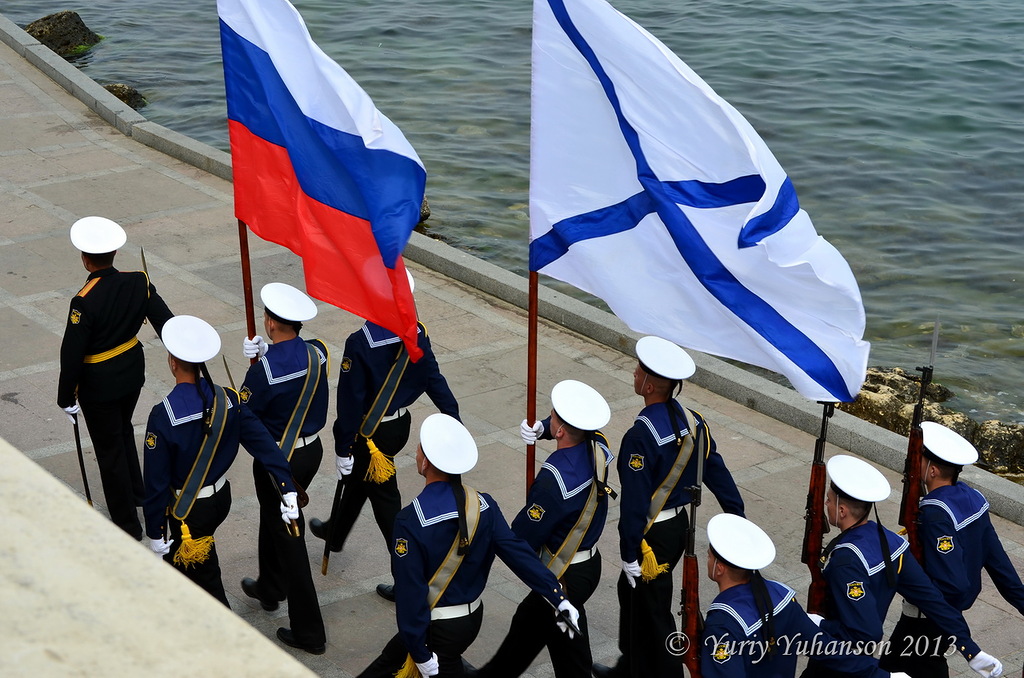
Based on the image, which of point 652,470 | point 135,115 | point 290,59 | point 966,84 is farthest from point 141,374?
point 966,84

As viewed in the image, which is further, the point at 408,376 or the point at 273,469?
the point at 408,376

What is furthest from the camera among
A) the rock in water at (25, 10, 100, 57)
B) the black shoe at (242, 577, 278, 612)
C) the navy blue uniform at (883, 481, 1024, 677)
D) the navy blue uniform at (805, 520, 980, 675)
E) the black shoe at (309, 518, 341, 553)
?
the rock in water at (25, 10, 100, 57)

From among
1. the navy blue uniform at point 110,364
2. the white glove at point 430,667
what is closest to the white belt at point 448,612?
the white glove at point 430,667

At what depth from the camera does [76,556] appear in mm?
2334

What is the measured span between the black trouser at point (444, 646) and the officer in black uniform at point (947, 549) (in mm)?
1986

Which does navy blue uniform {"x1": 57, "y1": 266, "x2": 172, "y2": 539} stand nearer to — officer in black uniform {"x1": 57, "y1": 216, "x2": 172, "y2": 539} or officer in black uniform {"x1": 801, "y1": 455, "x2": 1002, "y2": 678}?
officer in black uniform {"x1": 57, "y1": 216, "x2": 172, "y2": 539}

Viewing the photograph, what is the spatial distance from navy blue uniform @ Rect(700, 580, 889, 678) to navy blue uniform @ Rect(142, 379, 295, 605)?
2.28 m

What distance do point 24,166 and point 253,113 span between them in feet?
27.4

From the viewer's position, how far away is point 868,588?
16.0 ft

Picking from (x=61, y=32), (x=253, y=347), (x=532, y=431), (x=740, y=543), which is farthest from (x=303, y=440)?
(x=61, y=32)

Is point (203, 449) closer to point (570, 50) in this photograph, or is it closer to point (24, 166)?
point (570, 50)

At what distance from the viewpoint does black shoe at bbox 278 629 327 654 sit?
6.14 m

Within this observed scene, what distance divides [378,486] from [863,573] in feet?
9.14

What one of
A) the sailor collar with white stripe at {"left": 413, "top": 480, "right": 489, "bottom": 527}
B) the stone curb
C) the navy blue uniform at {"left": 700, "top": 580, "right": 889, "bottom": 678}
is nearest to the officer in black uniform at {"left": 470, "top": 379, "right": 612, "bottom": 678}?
the sailor collar with white stripe at {"left": 413, "top": 480, "right": 489, "bottom": 527}
